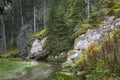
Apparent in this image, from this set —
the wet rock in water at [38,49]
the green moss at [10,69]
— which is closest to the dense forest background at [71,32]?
the wet rock in water at [38,49]

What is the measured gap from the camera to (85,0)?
123ft

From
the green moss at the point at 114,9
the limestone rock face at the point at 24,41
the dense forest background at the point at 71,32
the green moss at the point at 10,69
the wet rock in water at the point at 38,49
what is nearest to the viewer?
the dense forest background at the point at 71,32

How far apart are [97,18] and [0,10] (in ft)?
55.0

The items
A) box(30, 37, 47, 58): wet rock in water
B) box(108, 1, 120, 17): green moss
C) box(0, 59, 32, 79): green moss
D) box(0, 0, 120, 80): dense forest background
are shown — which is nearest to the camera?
box(0, 0, 120, 80): dense forest background

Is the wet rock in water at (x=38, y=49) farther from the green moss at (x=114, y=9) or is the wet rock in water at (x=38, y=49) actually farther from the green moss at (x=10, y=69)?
the green moss at (x=114, y=9)

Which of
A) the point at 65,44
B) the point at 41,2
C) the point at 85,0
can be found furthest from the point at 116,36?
the point at 41,2

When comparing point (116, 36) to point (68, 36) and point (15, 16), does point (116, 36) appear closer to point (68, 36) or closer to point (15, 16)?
point (68, 36)

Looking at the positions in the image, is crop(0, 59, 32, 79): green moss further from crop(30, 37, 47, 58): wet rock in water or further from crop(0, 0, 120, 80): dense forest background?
crop(30, 37, 47, 58): wet rock in water

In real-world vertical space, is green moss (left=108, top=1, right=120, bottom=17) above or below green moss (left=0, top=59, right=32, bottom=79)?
above

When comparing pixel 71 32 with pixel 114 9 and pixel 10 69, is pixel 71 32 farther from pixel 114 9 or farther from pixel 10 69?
pixel 10 69

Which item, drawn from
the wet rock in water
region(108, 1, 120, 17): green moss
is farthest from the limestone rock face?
region(108, 1, 120, 17): green moss

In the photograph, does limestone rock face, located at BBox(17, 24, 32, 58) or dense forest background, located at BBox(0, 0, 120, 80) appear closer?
dense forest background, located at BBox(0, 0, 120, 80)

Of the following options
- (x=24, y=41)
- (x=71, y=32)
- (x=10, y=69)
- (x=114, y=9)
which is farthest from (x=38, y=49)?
(x=10, y=69)

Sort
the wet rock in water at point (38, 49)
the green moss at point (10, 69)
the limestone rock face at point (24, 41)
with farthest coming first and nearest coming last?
the limestone rock face at point (24, 41) → the wet rock in water at point (38, 49) → the green moss at point (10, 69)
